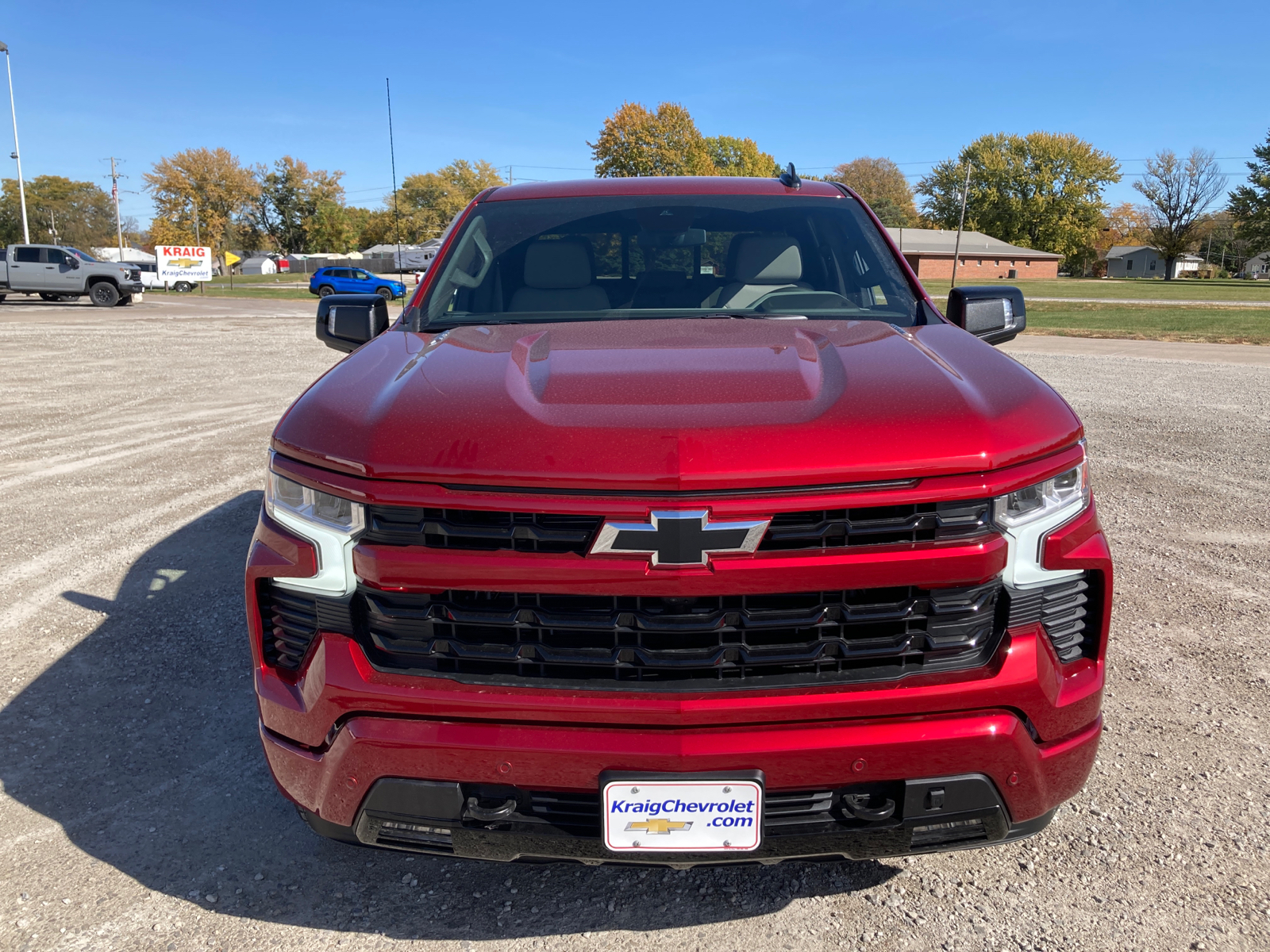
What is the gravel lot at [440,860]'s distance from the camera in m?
2.20

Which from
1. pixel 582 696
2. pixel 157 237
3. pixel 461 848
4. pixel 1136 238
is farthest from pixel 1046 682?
pixel 1136 238

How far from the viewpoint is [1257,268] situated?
376ft

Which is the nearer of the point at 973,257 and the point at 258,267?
the point at 973,257

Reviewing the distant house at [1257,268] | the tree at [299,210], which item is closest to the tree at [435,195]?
the tree at [299,210]

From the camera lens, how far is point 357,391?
6.99ft

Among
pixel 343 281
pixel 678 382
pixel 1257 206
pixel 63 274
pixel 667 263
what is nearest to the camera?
pixel 678 382

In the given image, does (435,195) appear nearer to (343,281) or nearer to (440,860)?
(343,281)

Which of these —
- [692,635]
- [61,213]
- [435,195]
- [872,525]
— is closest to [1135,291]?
[872,525]

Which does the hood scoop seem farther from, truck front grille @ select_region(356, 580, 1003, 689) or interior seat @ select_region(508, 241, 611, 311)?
interior seat @ select_region(508, 241, 611, 311)

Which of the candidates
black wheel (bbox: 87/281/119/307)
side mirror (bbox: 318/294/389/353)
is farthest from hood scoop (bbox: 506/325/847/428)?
black wheel (bbox: 87/281/119/307)

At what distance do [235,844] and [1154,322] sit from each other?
86.8 ft

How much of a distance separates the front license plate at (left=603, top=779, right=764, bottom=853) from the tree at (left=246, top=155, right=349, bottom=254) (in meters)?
99.3

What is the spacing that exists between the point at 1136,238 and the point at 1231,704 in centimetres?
14234

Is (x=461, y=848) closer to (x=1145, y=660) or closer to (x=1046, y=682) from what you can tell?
(x=1046, y=682)
